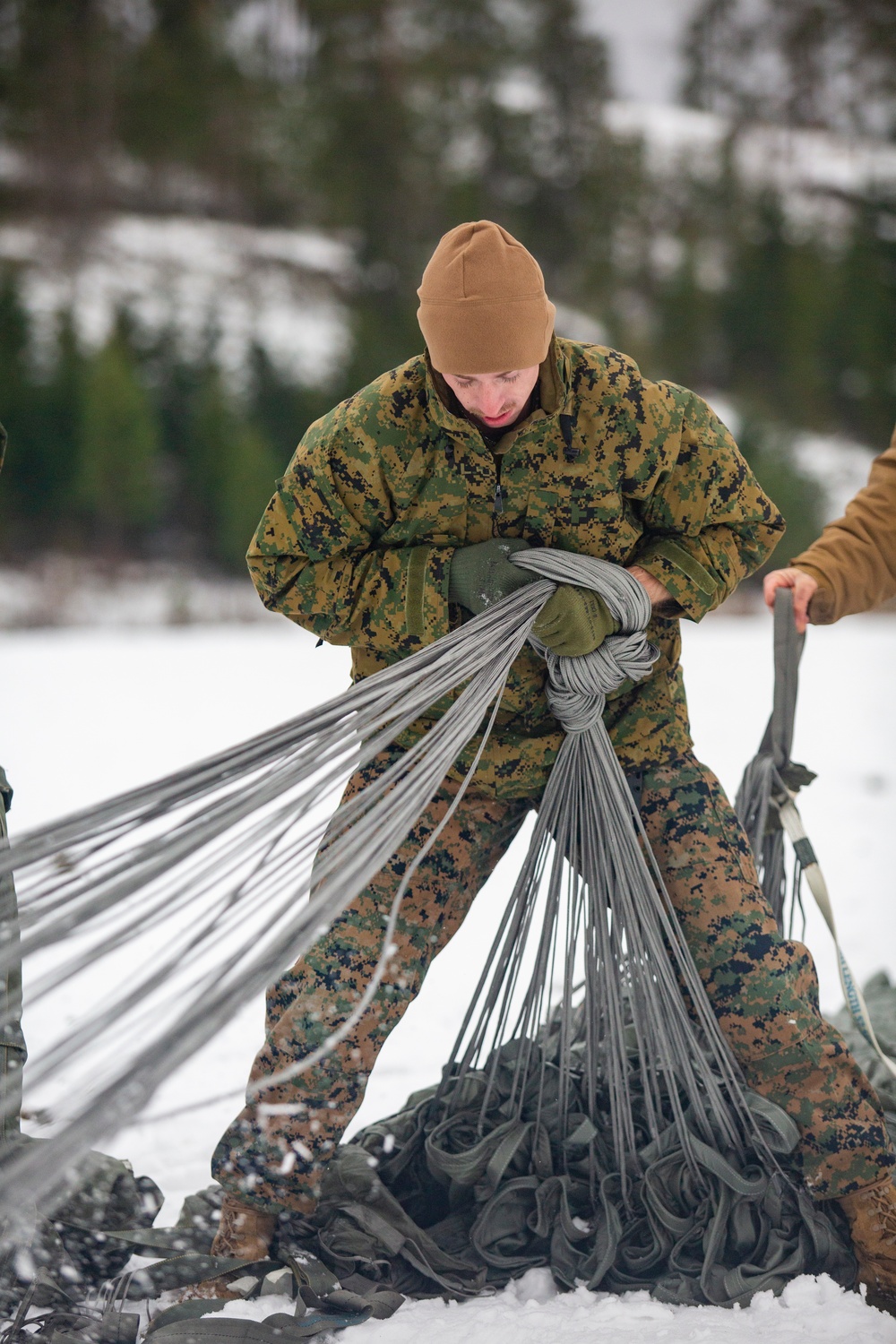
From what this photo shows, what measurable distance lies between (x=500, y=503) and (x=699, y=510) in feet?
0.96

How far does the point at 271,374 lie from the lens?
42.2 ft

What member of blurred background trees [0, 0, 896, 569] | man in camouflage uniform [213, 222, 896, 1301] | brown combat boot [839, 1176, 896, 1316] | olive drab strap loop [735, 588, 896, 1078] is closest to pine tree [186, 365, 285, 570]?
blurred background trees [0, 0, 896, 569]

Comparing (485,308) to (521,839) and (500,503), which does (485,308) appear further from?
(521,839)

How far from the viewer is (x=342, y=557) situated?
1.81 metres

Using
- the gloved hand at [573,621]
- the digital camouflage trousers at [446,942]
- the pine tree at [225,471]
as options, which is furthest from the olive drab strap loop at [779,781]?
the pine tree at [225,471]

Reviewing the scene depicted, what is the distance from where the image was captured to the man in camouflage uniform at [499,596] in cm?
173

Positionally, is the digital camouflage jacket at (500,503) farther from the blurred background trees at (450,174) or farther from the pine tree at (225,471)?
the blurred background trees at (450,174)

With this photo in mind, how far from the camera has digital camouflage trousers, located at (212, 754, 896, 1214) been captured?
5.65 feet

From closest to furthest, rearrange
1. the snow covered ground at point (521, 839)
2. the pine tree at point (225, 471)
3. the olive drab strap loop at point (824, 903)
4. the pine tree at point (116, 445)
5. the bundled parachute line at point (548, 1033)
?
1. the bundled parachute line at point (548, 1033)
2. the snow covered ground at point (521, 839)
3. the olive drab strap loop at point (824, 903)
4. the pine tree at point (116, 445)
5. the pine tree at point (225, 471)

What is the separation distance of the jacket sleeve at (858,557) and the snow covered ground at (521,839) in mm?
1047

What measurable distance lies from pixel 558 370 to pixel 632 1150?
45.3 inches

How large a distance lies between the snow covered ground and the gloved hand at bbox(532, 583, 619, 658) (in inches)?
32.0

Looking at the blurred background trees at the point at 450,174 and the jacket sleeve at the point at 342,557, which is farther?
the blurred background trees at the point at 450,174

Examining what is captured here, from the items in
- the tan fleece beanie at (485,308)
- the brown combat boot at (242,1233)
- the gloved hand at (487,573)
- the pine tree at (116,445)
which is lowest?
the brown combat boot at (242,1233)
